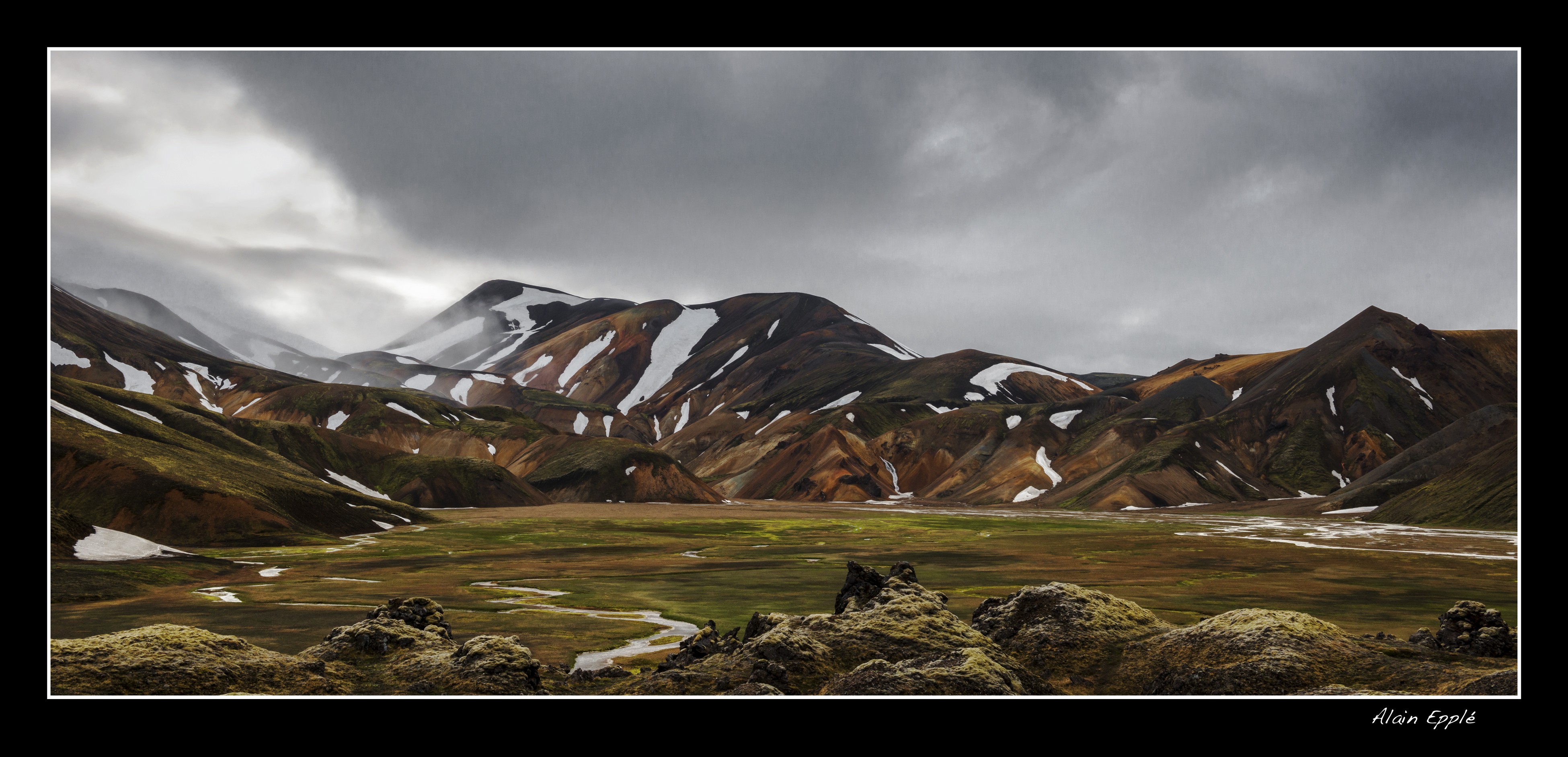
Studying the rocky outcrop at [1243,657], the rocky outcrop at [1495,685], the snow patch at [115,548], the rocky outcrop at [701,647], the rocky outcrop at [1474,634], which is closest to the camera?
the rocky outcrop at [1495,685]

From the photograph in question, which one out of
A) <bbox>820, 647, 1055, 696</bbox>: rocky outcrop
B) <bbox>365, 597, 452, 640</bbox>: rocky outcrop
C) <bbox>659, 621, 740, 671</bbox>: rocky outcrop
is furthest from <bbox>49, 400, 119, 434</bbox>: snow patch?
<bbox>820, 647, 1055, 696</bbox>: rocky outcrop

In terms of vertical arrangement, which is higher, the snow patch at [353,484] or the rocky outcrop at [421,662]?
the rocky outcrop at [421,662]

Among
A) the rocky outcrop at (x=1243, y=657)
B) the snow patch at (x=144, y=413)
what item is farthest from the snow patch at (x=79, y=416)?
the rocky outcrop at (x=1243, y=657)

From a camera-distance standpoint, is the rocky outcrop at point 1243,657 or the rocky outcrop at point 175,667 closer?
the rocky outcrop at point 175,667

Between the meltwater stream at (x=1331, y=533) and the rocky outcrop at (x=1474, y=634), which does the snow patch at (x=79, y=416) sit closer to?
the rocky outcrop at (x=1474, y=634)

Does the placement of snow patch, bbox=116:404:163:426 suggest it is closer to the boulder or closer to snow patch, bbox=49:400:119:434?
snow patch, bbox=49:400:119:434
